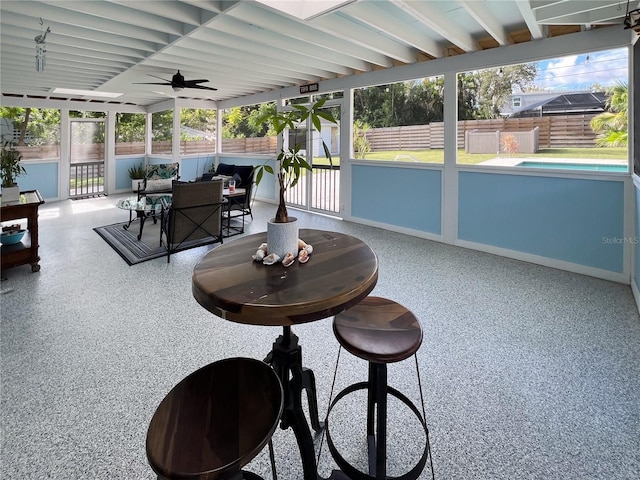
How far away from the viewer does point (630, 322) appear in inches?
105

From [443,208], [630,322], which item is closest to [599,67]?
[443,208]

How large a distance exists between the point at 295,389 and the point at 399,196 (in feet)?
15.0

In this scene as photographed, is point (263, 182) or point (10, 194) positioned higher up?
point (263, 182)

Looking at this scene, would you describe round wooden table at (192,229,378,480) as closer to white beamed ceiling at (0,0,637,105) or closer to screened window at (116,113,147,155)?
white beamed ceiling at (0,0,637,105)

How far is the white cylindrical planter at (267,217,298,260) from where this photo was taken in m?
1.33

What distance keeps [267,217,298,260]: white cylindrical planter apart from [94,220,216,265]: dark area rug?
3377 mm

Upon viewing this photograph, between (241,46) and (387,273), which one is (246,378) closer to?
(387,273)

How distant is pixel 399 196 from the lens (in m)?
5.51

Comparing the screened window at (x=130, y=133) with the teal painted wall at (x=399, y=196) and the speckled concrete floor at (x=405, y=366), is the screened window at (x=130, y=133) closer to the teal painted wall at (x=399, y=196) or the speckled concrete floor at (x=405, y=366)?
the speckled concrete floor at (x=405, y=366)

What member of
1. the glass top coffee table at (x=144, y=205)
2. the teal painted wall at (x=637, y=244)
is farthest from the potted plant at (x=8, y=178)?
the teal painted wall at (x=637, y=244)

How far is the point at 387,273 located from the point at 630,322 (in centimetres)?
202

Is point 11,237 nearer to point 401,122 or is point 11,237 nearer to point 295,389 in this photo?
point 295,389

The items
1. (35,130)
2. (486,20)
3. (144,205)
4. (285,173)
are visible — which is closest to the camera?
(285,173)

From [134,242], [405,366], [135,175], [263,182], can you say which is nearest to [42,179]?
[135,175]
